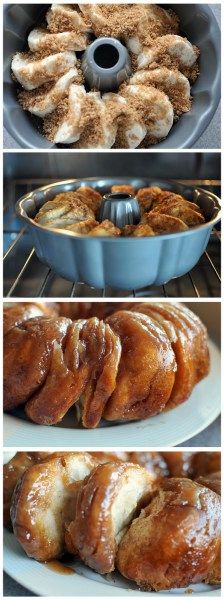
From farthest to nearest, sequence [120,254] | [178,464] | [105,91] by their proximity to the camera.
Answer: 1. [178,464]
2. [105,91]
3. [120,254]

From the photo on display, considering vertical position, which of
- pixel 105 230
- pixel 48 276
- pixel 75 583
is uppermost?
pixel 105 230

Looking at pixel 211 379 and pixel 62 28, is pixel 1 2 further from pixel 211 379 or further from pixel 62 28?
pixel 211 379

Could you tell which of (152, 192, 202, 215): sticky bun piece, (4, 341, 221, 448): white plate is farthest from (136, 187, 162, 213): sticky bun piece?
(4, 341, 221, 448): white plate

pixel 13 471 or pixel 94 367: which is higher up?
pixel 94 367

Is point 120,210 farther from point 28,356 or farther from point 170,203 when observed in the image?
point 28,356

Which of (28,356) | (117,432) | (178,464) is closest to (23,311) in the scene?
(28,356)

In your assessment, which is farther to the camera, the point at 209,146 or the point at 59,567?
the point at 209,146

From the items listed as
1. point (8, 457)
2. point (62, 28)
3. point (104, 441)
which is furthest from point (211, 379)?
point (62, 28)

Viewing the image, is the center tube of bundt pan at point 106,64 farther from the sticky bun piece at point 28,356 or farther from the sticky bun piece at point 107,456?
the sticky bun piece at point 107,456
